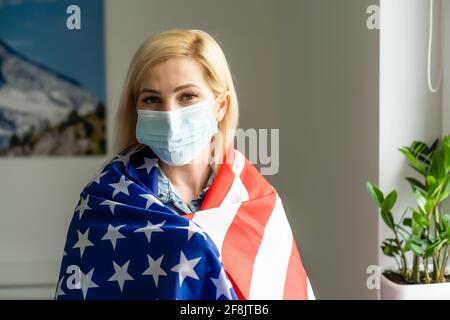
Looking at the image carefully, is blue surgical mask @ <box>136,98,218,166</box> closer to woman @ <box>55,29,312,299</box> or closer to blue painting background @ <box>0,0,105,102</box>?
woman @ <box>55,29,312,299</box>

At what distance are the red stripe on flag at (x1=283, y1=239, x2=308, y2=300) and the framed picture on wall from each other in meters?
2.02

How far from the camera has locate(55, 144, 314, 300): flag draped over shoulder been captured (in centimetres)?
106

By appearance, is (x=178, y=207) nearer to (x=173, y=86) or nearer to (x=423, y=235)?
(x=173, y=86)

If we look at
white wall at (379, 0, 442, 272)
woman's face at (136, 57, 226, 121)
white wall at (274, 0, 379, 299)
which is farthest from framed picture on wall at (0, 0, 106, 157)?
woman's face at (136, 57, 226, 121)

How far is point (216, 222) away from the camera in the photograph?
3.87 ft

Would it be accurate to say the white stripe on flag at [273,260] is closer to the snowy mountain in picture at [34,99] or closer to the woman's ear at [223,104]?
the woman's ear at [223,104]

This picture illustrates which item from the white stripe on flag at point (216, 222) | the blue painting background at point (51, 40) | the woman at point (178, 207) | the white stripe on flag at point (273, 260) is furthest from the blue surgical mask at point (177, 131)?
the blue painting background at point (51, 40)

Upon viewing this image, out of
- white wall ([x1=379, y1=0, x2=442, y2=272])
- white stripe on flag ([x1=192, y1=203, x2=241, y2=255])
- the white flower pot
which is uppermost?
white wall ([x1=379, y1=0, x2=442, y2=272])

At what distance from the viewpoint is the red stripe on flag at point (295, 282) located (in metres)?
1.21

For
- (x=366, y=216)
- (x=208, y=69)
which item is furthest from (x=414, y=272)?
(x=208, y=69)

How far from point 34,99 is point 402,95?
2.03m

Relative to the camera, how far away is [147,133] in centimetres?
120

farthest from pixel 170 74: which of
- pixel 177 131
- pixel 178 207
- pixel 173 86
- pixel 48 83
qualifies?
pixel 48 83

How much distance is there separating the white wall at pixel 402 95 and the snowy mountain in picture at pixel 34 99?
5.63ft
